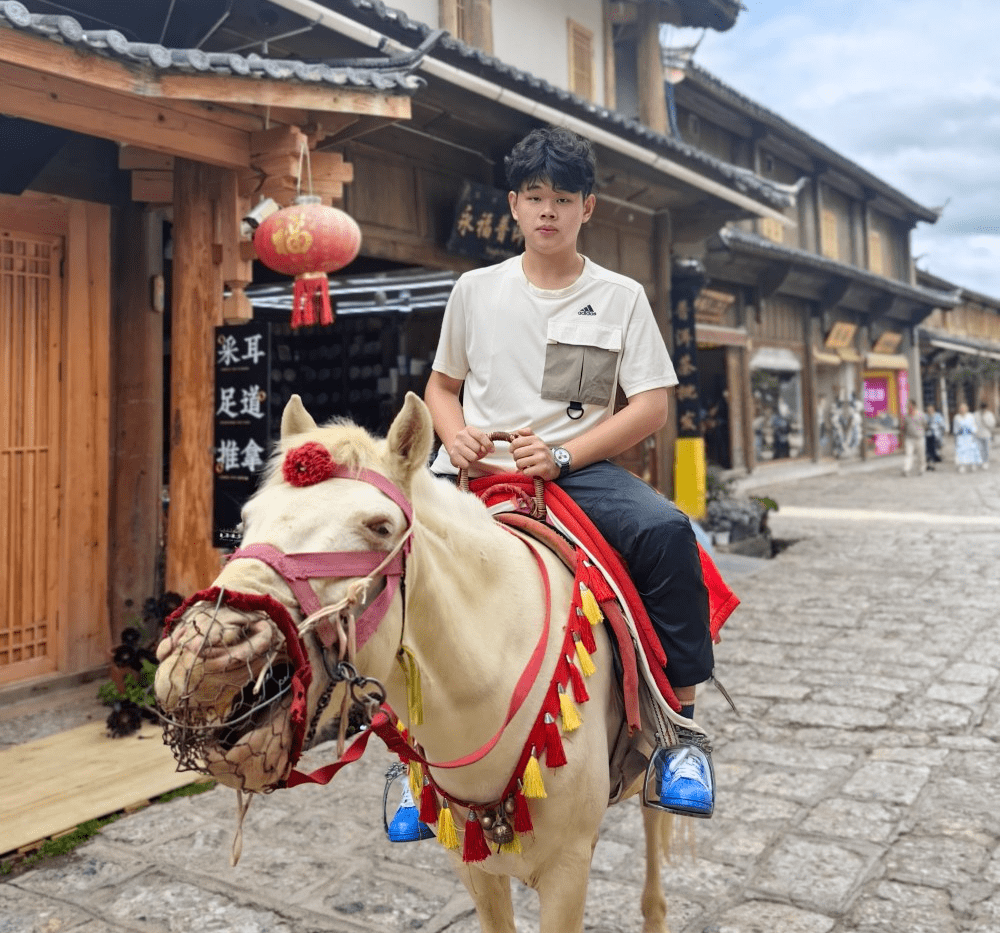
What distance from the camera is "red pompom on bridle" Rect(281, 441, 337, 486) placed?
1833mm

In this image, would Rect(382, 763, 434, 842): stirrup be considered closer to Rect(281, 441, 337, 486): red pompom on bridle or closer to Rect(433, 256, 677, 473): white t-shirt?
Rect(433, 256, 677, 473): white t-shirt

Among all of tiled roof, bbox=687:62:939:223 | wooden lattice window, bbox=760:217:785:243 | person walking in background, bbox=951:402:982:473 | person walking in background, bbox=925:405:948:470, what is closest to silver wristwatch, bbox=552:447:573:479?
tiled roof, bbox=687:62:939:223

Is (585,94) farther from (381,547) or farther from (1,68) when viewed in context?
(381,547)

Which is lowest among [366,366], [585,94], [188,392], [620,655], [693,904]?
[693,904]

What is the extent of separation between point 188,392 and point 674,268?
8.33 meters

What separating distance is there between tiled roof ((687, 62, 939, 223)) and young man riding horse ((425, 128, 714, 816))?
1306cm

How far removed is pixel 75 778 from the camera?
4930 millimetres

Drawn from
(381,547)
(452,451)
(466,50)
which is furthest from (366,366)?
(381,547)

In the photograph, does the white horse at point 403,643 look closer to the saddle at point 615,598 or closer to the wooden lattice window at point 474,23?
the saddle at point 615,598

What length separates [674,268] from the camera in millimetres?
12328

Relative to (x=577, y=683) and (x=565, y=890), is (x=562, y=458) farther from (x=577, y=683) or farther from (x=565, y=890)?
(x=565, y=890)

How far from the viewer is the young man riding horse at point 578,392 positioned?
2.64 m

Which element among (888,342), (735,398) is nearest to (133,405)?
(735,398)

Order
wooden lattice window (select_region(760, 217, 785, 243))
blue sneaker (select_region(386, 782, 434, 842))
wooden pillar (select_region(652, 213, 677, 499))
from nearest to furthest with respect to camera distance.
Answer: blue sneaker (select_region(386, 782, 434, 842)) → wooden pillar (select_region(652, 213, 677, 499)) → wooden lattice window (select_region(760, 217, 785, 243))
